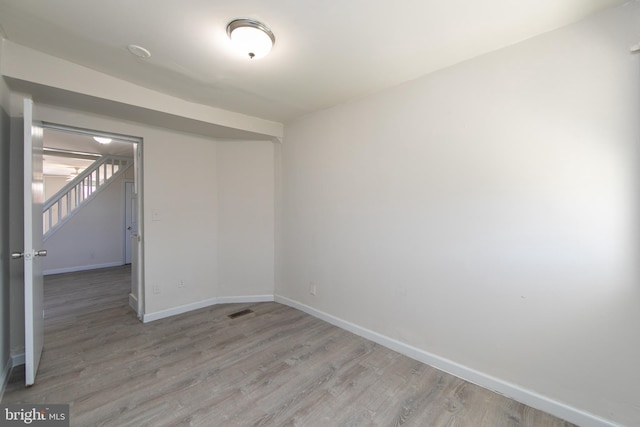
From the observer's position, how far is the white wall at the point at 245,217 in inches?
143

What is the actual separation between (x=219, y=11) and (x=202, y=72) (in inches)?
30.2

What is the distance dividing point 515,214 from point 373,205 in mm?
1146

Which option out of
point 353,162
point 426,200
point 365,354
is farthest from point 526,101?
point 365,354

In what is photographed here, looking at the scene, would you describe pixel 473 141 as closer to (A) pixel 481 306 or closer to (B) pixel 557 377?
(A) pixel 481 306

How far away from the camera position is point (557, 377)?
66.5 inches

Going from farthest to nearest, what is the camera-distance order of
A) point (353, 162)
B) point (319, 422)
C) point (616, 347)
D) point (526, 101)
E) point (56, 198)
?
point (56, 198)
point (353, 162)
point (526, 101)
point (319, 422)
point (616, 347)

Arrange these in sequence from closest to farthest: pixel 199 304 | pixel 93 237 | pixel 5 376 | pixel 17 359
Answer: pixel 5 376
pixel 17 359
pixel 199 304
pixel 93 237

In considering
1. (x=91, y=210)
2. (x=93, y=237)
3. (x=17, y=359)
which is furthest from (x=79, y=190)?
(x=17, y=359)

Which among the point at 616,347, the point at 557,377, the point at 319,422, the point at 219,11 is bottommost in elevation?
the point at 319,422

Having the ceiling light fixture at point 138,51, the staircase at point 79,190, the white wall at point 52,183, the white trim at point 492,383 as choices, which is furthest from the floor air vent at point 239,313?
the white wall at point 52,183

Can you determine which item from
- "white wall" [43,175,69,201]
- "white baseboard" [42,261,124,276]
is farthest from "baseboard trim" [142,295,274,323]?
"white wall" [43,175,69,201]

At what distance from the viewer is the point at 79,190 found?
5574 millimetres

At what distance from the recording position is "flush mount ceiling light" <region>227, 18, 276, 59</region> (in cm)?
161

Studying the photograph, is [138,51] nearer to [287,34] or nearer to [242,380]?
[287,34]
